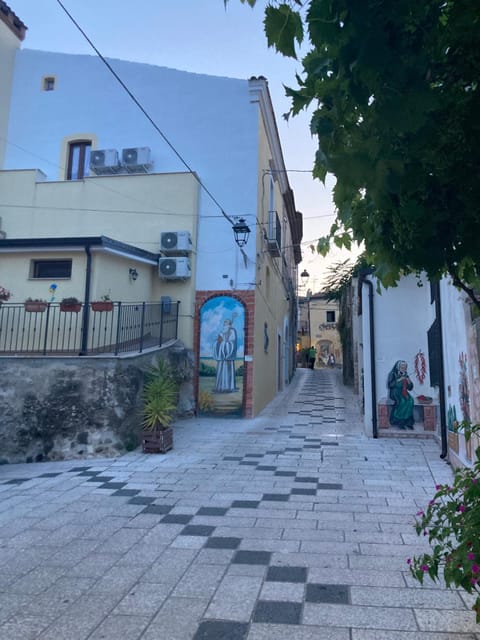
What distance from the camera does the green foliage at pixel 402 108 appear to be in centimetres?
145

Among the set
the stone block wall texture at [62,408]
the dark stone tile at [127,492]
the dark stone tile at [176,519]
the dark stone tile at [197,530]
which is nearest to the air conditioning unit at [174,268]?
the stone block wall texture at [62,408]

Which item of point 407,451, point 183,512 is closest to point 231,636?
point 183,512

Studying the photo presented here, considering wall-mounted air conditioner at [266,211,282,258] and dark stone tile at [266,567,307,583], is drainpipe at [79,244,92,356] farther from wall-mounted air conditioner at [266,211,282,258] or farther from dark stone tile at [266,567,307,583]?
dark stone tile at [266,567,307,583]

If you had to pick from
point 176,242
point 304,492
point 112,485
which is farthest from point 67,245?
point 304,492

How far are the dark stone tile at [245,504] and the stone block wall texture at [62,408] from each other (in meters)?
3.07

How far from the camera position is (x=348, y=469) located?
21.5 ft

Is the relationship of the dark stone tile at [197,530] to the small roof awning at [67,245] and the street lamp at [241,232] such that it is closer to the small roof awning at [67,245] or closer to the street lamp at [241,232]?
the small roof awning at [67,245]

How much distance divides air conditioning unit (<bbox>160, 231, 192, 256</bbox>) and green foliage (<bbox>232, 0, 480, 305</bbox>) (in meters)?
9.92

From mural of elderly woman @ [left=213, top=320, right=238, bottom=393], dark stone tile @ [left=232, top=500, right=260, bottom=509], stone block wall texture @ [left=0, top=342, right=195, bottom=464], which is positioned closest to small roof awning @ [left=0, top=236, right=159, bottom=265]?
stone block wall texture @ [left=0, top=342, right=195, bottom=464]

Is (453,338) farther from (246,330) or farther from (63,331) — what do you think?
(63,331)

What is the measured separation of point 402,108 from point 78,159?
1393cm

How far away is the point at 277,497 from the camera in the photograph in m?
5.21

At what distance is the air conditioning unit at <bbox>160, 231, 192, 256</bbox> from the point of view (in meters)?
11.6

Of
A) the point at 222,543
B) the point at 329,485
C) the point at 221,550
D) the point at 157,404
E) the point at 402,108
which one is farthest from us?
the point at 157,404
